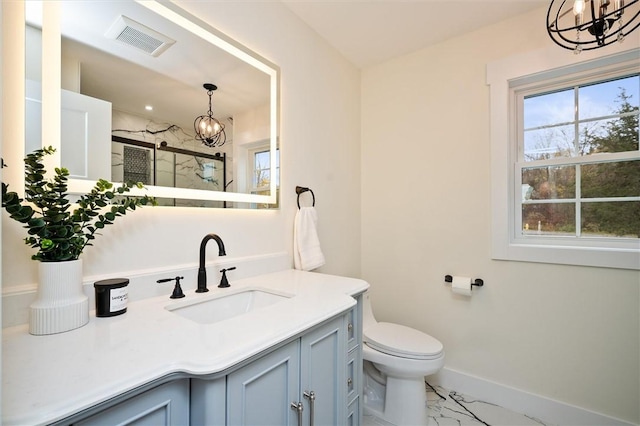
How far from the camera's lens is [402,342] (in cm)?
167

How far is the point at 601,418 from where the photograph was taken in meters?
1.57

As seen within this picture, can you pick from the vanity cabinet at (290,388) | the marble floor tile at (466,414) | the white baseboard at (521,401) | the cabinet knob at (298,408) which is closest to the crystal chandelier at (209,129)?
the vanity cabinet at (290,388)

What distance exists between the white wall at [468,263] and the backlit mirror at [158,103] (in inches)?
42.4

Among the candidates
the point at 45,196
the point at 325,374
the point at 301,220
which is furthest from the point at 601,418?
the point at 45,196

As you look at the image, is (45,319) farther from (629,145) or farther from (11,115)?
(629,145)

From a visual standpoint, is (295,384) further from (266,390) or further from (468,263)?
(468,263)

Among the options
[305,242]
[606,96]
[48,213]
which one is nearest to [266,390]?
[48,213]

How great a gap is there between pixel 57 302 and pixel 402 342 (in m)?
1.55

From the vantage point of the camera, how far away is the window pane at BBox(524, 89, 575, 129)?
182cm

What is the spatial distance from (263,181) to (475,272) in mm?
1503

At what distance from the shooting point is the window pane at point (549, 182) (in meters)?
1.78

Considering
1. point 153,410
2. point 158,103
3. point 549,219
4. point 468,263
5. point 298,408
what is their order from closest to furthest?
point 153,410 < point 298,408 < point 158,103 < point 549,219 < point 468,263

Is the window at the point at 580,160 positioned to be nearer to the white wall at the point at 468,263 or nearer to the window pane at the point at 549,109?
the window pane at the point at 549,109

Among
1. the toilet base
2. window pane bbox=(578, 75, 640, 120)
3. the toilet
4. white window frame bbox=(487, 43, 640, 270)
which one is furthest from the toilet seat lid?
window pane bbox=(578, 75, 640, 120)
